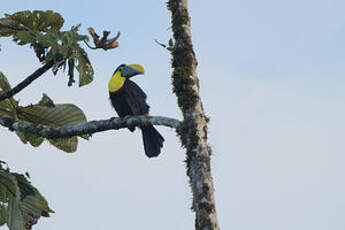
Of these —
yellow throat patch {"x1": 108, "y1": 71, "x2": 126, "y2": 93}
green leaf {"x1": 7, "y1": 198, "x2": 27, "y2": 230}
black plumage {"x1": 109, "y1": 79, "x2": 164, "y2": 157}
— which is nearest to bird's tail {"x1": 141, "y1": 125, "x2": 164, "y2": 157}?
black plumage {"x1": 109, "y1": 79, "x2": 164, "y2": 157}

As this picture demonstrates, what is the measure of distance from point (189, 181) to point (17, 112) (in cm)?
341

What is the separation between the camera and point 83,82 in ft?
23.3

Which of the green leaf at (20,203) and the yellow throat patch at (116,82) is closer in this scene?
the green leaf at (20,203)

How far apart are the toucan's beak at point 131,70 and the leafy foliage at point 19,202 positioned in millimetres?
1848

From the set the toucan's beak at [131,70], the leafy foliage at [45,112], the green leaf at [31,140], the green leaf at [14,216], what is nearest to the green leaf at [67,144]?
the green leaf at [31,140]

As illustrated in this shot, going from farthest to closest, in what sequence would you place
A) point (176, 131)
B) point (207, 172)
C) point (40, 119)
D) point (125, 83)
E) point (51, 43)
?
point (125, 83), point (40, 119), point (51, 43), point (176, 131), point (207, 172)

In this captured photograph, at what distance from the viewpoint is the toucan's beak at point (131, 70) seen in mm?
8248

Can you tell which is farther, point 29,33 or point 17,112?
point 17,112

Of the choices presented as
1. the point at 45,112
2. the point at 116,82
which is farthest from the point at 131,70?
the point at 45,112

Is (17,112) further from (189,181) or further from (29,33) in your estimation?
(189,181)

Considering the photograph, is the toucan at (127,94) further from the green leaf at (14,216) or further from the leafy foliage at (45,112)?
the green leaf at (14,216)

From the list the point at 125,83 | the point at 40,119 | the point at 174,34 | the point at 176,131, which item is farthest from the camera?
the point at 125,83

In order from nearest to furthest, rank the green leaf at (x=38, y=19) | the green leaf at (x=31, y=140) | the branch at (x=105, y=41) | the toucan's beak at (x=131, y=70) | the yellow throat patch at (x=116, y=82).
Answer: the branch at (x=105, y=41)
the green leaf at (x=38, y=19)
the green leaf at (x=31, y=140)
the toucan's beak at (x=131, y=70)
the yellow throat patch at (x=116, y=82)

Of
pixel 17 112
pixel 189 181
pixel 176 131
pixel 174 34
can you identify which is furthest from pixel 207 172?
pixel 17 112
